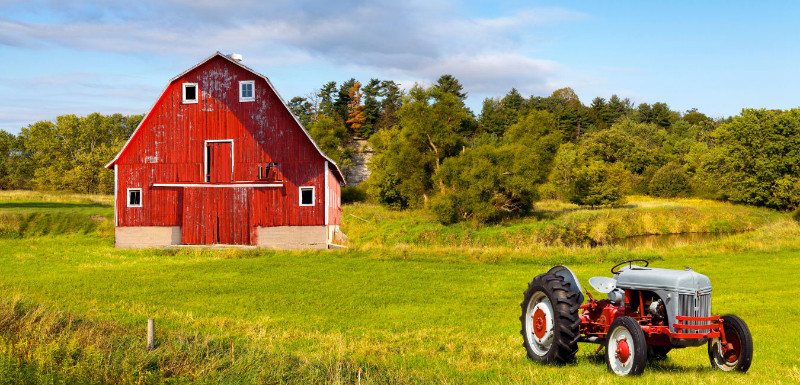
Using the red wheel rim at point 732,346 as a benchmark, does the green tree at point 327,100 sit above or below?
above

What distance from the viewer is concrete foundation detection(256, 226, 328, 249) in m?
34.6

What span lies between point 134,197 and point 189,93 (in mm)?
6799

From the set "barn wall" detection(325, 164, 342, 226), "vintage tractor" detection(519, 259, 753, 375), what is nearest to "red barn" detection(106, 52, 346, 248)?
"barn wall" detection(325, 164, 342, 226)

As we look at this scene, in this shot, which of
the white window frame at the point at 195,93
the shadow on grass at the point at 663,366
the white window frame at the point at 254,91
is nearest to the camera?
the shadow on grass at the point at 663,366

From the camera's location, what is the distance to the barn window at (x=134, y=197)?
35344 mm

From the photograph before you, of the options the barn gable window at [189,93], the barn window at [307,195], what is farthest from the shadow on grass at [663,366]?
the barn gable window at [189,93]

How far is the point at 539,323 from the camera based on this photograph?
375 inches

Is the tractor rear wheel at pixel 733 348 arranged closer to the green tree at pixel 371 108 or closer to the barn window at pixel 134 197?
the barn window at pixel 134 197

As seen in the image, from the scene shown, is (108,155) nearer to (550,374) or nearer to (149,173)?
(149,173)

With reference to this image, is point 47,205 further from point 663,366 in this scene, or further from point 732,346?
point 732,346

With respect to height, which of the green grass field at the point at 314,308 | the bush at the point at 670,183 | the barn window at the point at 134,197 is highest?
the bush at the point at 670,183

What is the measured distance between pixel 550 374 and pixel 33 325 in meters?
8.16

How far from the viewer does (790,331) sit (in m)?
13.0

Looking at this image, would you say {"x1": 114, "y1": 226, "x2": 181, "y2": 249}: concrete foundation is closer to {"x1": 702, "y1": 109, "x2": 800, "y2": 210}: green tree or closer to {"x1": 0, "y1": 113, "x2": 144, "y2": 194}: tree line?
{"x1": 0, "y1": 113, "x2": 144, "y2": 194}: tree line
